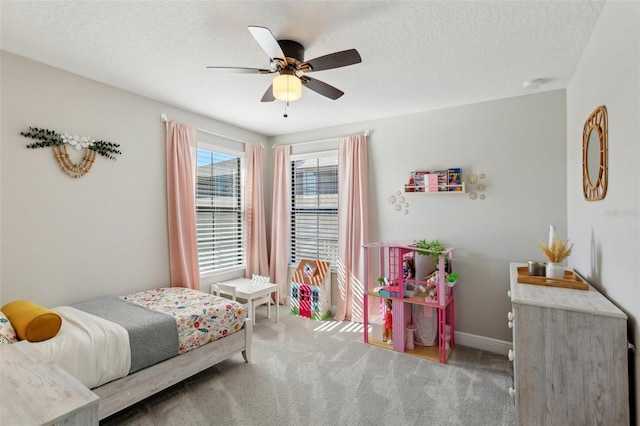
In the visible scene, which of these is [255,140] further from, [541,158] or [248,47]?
[541,158]

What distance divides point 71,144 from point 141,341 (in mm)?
1776

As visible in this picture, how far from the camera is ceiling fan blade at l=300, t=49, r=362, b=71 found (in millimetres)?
1825

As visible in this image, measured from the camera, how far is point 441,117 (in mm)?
3414

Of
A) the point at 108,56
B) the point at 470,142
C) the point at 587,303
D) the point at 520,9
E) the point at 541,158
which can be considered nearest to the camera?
the point at 587,303

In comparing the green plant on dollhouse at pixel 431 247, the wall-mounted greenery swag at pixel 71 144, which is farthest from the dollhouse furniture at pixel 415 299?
the wall-mounted greenery swag at pixel 71 144

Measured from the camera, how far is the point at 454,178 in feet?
10.7

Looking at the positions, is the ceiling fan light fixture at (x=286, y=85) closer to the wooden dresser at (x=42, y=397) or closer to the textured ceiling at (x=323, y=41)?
the textured ceiling at (x=323, y=41)

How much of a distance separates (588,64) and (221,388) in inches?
139

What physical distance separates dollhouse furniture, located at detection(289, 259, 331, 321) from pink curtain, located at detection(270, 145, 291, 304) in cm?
33

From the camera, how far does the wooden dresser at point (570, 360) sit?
1415 mm

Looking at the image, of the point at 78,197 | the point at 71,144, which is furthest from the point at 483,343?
the point at 71,144

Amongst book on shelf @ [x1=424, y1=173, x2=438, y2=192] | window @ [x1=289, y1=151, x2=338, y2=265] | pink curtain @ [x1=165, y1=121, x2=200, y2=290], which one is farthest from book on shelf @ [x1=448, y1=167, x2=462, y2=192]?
pink curtain @ [x1=165, y1=121, x2=200, y2=290]

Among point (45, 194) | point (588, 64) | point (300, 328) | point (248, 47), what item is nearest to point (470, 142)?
point (588, 64)

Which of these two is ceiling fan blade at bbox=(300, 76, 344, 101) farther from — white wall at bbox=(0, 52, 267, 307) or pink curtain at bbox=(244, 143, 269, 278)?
pink curtain at bbox=(244, 143, 269, 278)
